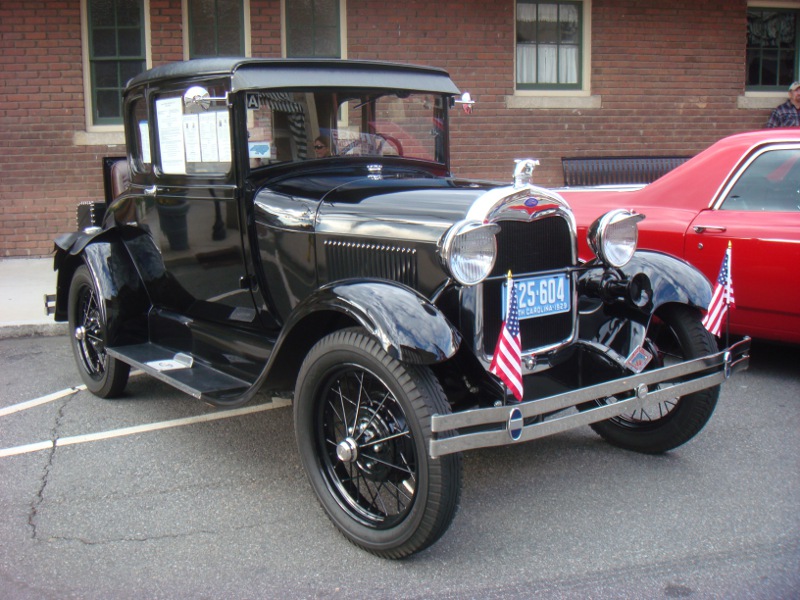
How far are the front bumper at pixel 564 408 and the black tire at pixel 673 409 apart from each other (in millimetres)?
126

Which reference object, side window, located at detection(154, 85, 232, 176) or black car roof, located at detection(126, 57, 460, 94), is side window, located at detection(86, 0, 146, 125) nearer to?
black car roof, located at detection(126, 57, 460, 94)

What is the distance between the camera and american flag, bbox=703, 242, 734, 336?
3.57 metres

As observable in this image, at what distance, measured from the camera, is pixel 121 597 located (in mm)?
2764

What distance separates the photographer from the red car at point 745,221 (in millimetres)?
4816

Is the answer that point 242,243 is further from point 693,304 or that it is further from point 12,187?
point 12,187

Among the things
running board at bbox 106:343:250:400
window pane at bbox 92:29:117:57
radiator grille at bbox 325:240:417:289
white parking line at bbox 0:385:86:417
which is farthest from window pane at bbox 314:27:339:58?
radiator grille at bbox 325:240:417:289

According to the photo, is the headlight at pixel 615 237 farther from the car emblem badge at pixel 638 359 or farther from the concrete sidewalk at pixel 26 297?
the concrete sidewalk at pixel 26 297

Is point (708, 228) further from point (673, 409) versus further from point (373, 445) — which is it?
point (373, 445)

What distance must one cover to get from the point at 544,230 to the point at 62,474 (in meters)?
2.43

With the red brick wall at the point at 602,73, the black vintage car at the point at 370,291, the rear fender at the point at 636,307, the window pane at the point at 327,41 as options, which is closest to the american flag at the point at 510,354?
the black vintage car at the point at 370,291

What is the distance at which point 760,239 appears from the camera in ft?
16.0

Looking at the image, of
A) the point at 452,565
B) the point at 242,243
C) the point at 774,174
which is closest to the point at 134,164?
the point at 242,243

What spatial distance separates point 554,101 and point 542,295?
25.0 feet

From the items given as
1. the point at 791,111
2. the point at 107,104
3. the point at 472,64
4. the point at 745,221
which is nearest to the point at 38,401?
the point at 745,221
